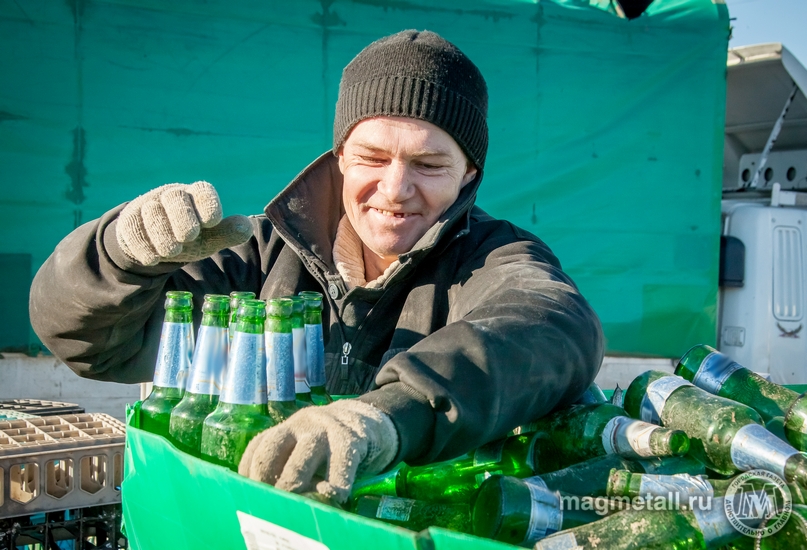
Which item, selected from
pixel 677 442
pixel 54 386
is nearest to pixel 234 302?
pixel 677 442

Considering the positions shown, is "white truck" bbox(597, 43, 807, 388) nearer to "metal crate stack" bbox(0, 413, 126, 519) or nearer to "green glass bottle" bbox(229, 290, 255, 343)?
"metal crate stack" bbox(0, 413, 126, 519)

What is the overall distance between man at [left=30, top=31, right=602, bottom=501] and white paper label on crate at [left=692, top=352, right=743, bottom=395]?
41cm

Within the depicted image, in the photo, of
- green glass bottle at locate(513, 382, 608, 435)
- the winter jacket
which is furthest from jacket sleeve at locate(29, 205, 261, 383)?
green glass bottle at locate(513, 382, 608, 435)

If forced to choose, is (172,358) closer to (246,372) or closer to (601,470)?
(246,372)

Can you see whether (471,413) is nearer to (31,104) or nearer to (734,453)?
(734,453)

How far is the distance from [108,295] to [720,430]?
4.72 ft

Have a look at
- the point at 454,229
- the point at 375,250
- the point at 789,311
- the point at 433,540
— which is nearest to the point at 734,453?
the point at 433,540

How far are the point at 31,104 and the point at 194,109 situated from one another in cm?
99

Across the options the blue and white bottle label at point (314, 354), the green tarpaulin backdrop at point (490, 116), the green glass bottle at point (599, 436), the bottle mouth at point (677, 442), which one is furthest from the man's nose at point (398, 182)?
the green tarpaulin backdrop at point (490, 116)

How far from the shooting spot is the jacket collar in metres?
2.13

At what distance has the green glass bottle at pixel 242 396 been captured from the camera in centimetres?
140

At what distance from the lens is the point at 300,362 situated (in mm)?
1560

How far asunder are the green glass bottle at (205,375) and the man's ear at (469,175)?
1.06 meters

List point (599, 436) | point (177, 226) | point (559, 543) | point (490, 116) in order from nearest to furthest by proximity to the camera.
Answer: point (559, 543) → point (599, 436) → point (177, 226) → point (490, 116)
